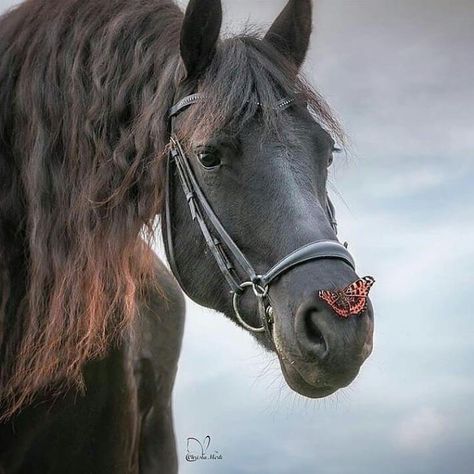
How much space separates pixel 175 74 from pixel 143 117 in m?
0.28

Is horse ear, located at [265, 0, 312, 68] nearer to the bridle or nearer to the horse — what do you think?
the horse

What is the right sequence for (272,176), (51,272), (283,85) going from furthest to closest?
(51,272)
(283,85)
(272,176)

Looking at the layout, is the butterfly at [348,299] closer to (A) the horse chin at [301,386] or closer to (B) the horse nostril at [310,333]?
(B) the horse nostril at [310,333]

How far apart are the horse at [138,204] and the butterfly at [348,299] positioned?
0.04 feet

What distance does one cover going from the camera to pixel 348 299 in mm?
3982

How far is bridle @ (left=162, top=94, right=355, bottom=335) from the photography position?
425 cm

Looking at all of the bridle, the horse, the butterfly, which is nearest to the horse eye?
the horse

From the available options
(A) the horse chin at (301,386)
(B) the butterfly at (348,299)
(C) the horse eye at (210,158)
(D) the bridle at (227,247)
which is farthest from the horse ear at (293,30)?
(A) the horse chin at (301,386)

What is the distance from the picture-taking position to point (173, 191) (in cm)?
492

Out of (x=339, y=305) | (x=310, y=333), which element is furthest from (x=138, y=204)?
(x=339, y=305)

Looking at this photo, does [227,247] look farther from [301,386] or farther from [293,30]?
[293,30]

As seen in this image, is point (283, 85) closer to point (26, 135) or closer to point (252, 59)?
point (252, 59)

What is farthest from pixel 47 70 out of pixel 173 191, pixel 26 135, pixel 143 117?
pixel 173 191

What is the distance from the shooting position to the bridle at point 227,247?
4.25m
